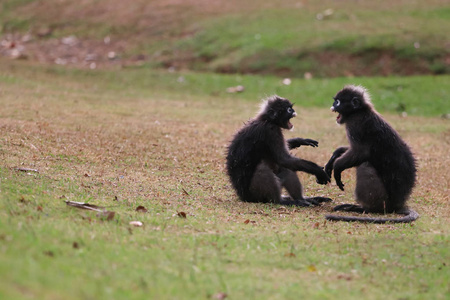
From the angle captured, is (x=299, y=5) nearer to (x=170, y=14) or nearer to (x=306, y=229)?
(x=170, y=14)

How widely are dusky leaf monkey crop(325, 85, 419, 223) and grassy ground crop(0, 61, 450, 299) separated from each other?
564 mm

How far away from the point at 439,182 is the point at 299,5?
2206 centimetres

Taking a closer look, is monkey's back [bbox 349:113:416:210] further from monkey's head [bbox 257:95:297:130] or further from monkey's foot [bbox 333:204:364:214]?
monkey's head [bbox 257:95:297:130]

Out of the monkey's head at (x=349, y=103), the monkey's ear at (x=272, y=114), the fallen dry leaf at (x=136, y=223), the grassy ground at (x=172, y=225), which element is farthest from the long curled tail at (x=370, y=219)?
the fallen dry leaf at (x=136, y=223)

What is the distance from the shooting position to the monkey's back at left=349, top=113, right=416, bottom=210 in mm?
9148

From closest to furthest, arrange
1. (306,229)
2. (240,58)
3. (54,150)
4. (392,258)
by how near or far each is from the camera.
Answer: (392,258)
(306,229)
(54,150)
(240,58)

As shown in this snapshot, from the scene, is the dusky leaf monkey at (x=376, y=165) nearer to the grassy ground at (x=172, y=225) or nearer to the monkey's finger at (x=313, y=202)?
the monkey's finger at (x=313, y=202)

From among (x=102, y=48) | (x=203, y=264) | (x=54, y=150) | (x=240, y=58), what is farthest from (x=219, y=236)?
(x=102, y=48)

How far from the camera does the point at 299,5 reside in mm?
32438

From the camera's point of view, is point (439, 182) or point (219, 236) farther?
point (439, 182)

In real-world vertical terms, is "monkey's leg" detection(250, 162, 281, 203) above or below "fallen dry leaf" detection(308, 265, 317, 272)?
below

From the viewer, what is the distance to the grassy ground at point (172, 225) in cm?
546

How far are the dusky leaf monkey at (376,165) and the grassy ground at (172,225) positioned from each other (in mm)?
564

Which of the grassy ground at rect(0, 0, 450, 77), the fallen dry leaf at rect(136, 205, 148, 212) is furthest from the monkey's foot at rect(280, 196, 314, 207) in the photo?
the grassy ground at rect(0, 0, 450, 77)
